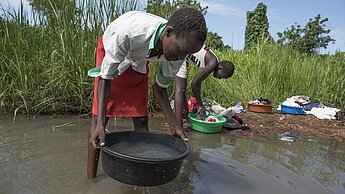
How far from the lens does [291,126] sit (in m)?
4.99

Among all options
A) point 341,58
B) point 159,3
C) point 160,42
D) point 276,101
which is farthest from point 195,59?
point 341,58

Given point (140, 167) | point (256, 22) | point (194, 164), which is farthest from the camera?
point (256, 22)

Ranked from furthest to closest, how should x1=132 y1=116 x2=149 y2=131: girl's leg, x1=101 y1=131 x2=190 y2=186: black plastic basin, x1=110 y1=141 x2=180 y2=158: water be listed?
x1=132 y1=116 x2=149 y2=131: girl's leg < x1=110 y1=141 x2=180 y2=158: water < x1=101 y1=131 x2=190 y2=186: black plastic basin

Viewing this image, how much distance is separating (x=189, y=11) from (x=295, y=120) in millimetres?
4423

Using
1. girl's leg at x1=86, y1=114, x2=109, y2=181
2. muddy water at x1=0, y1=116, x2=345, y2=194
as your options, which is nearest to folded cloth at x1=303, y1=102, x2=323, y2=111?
muddy water at x1=0, y1=116, x2=345, y2=194

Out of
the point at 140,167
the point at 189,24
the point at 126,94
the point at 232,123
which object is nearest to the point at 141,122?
the point at 126,94

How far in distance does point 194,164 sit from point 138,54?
4.48ft

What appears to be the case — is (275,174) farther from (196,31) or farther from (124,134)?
(196,31)

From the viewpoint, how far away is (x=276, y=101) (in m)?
6.76

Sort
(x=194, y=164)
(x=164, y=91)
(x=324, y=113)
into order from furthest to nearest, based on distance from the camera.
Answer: (x=324, y=113) → (x=194, y=164) → (x=164, y=91)

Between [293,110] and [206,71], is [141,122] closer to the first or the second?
[206,71]

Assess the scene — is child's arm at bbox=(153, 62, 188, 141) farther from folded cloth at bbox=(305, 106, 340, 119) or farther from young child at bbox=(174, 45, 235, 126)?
folded cloth at bbox=(305, 106, 340, 119)

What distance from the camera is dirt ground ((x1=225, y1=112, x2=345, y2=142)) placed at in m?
4.49

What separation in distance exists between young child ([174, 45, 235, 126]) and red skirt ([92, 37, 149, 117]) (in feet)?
4.49
